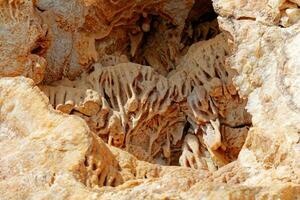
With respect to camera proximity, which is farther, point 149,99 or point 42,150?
point 149,99

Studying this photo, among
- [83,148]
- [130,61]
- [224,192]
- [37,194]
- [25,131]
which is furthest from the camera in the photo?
[130,61]

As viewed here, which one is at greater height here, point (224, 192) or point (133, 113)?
point (224, 192)

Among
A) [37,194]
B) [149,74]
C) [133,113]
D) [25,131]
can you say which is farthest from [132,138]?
[37,194]

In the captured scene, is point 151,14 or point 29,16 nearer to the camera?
point 29,16

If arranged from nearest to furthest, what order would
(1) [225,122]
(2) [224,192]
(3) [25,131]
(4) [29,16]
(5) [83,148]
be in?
(2) [224,192]
(5) [83,148]
(3) [25,131]
(4) [29,16]
(1) [225,122]

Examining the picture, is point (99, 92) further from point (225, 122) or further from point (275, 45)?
point (275, 45)

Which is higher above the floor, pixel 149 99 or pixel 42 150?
pixel 42 150

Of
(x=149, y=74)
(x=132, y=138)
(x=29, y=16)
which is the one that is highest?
(x=29, y=16)
